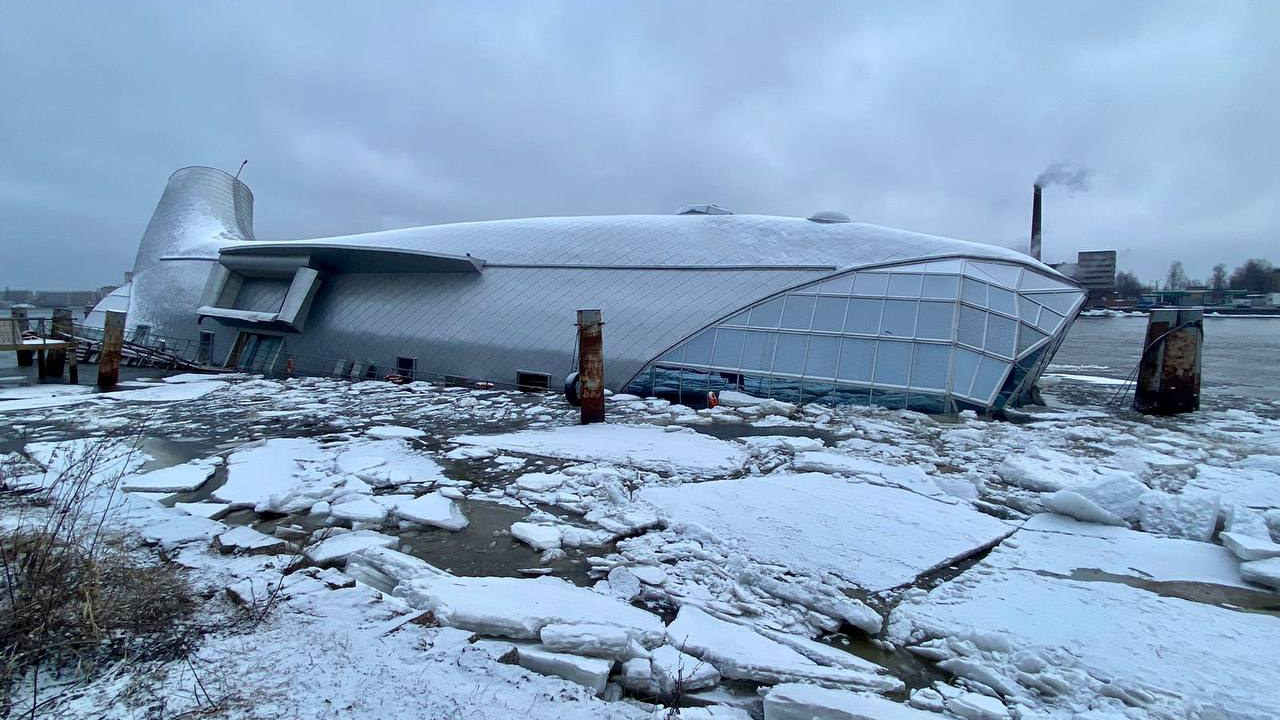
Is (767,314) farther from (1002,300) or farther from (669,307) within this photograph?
(1002,300)

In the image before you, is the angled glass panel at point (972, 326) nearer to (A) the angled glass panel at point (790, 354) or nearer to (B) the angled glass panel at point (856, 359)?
(B) the angled glass panel at point (856, 359)

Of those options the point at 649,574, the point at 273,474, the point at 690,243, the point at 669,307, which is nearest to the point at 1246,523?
the point at 649,574

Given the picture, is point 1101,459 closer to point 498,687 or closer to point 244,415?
point 498,687

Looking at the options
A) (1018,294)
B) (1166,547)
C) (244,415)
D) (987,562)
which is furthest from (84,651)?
(1018,294)

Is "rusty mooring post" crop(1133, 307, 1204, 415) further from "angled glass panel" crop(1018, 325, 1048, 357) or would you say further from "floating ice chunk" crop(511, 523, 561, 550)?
"floating ice chunk" crop(511, 523, 561, 550)

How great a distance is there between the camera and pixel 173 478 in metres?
7.84

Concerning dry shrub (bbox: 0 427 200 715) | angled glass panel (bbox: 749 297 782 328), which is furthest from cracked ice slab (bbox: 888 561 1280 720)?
angled glass panel (bbox: 749 297 782 328)

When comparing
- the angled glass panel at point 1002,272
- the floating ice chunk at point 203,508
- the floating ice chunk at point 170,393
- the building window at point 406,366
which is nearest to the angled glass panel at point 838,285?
the angled glass panel at point 1002,272

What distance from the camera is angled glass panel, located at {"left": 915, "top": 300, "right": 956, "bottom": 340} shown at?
44.3 feet

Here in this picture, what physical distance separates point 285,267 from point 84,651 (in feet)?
71.1

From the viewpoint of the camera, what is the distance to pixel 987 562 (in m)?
5.59

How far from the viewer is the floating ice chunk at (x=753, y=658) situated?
3701 mm

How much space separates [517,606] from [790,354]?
11619mm

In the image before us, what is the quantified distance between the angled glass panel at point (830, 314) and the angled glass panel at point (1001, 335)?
3276 millimetres
